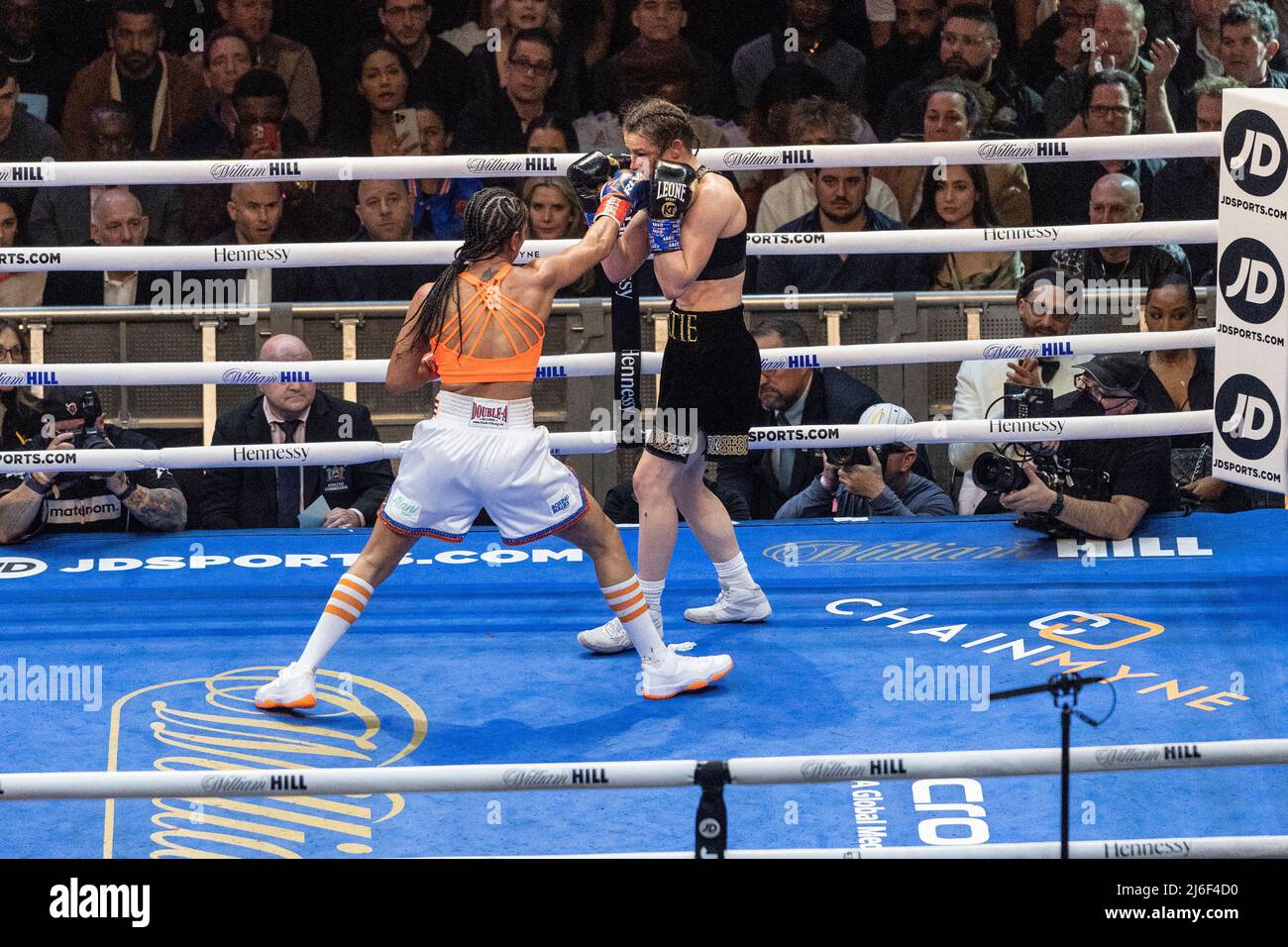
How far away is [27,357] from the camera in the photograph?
22.7 ft

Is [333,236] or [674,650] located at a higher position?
[333,236]

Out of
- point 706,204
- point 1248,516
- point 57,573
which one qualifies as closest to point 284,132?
point 57,573

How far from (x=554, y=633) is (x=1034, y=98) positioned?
3.99 metres

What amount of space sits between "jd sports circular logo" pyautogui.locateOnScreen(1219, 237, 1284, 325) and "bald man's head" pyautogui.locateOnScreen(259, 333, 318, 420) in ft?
10.8

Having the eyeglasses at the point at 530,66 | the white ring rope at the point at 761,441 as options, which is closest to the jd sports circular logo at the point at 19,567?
the white ring rope at the point at 761,441

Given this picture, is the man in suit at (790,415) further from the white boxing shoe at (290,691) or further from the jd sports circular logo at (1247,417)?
the white boxing shoe at (290,691)

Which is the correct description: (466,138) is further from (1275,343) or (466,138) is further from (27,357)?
(1275,343)

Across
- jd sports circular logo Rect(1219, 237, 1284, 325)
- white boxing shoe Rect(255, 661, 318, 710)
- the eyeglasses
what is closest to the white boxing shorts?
white boxing shoe Rect(255, 661, 318, 710)

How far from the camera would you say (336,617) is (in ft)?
15.8

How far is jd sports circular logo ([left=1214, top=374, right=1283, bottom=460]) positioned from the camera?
15.6 ft

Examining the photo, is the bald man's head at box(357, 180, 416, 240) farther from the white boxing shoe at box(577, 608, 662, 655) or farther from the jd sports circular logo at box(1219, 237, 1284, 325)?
the jd sports circular logo at box(1219, 237, 1284, 325)

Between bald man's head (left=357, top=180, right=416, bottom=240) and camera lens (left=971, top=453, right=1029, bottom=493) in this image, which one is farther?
bald man's head (left=357, top=180, right=416, bottom=240)

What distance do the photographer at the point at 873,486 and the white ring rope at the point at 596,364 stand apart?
0.43 m

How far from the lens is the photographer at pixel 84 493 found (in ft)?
19.8
